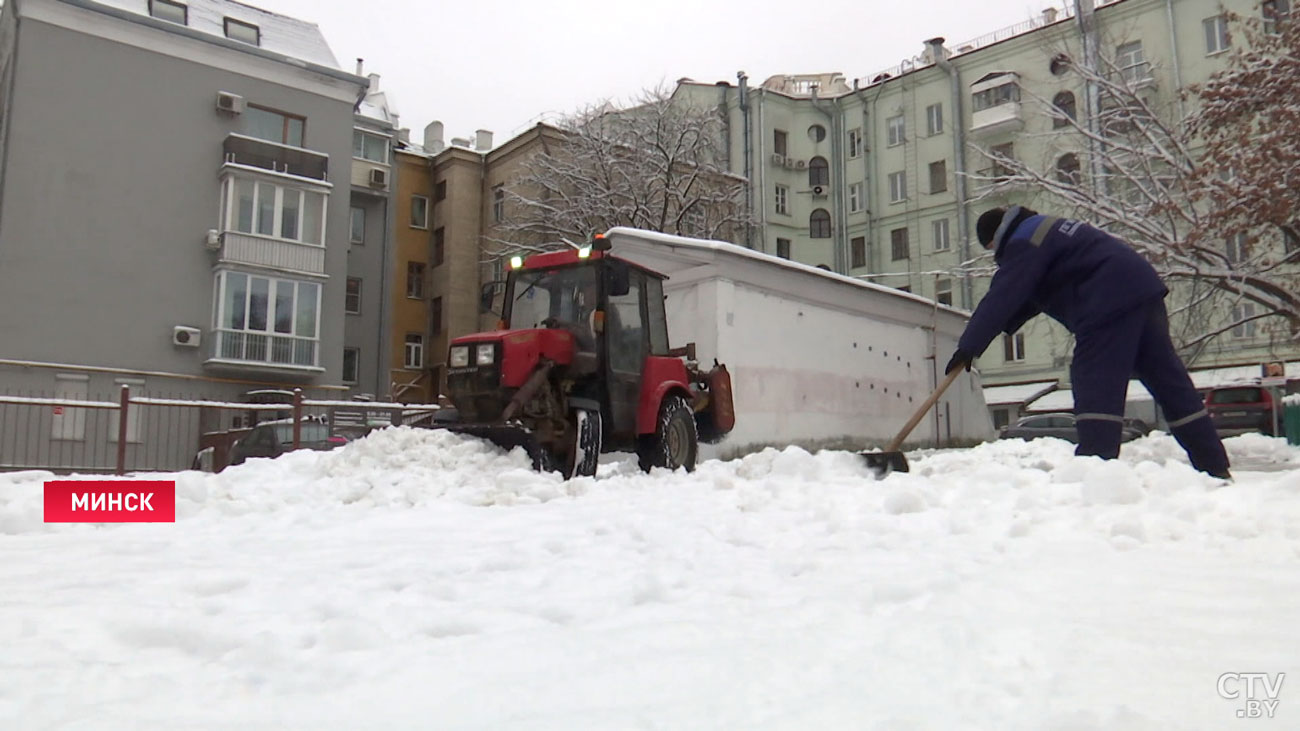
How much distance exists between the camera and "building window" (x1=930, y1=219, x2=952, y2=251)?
3549 centimetres

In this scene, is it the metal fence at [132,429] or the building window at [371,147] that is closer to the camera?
the metal fence at [132,429]

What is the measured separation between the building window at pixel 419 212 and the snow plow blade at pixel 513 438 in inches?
1220

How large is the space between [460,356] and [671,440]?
242 centimetres

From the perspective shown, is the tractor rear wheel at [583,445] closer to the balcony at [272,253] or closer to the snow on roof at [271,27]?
the balcony at [272,253]

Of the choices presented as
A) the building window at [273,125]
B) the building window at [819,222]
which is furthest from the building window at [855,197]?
the building window at [273,125]

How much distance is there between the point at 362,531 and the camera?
168 inches

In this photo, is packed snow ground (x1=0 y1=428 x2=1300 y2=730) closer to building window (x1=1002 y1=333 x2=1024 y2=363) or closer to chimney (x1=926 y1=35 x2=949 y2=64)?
building window (x1=1002 y1=333 x2=1024 y2=363)

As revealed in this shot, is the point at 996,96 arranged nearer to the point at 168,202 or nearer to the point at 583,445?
the point at 168,202

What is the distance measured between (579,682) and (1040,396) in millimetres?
31455

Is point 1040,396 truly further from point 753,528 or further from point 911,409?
point 753,528

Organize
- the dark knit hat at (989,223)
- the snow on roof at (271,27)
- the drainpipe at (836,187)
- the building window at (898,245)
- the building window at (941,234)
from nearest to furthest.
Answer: the dark knit hat at (989,223) < the snow on roof at (271,27) < the building window at (941,234) < the building window at (898,245) < the drainpipe at (836,187)

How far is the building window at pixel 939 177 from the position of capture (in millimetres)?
35719

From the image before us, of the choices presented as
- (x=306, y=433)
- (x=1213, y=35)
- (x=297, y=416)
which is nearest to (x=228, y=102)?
(x=306, y=433)

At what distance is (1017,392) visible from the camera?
31125 millimetres
